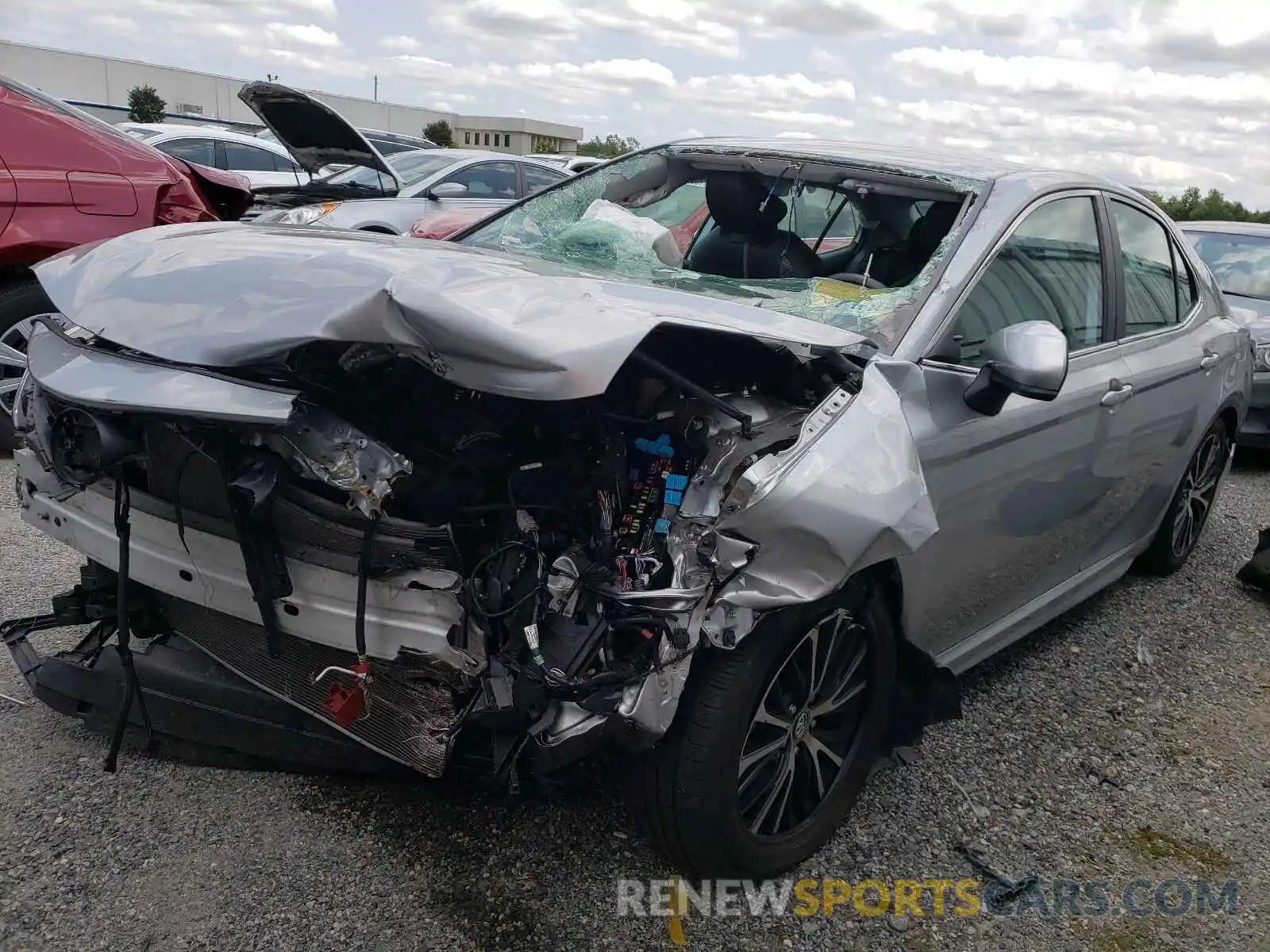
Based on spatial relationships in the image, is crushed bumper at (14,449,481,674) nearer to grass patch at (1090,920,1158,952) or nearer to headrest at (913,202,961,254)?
grass patch at (1090,920,1158,952)

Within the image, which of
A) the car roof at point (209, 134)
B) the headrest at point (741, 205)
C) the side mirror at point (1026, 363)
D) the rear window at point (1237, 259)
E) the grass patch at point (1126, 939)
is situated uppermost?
the headrest at point (741, 205)

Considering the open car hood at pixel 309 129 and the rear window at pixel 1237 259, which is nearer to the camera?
the open car hood at pixel 309 129

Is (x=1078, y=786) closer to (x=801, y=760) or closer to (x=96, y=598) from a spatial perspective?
(x=801, y=760)

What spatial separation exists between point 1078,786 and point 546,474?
6.49 feet

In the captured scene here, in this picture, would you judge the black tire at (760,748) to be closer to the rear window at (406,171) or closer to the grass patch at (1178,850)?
the grass patch at (1178,850)

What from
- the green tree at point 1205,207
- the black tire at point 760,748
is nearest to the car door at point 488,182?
the black tire at point 760,748

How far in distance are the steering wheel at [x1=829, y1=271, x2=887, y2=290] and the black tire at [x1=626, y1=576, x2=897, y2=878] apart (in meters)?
1.03

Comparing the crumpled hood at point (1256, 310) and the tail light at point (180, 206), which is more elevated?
the tail light at point (180, 206)

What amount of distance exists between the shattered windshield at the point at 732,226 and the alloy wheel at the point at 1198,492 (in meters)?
2.01

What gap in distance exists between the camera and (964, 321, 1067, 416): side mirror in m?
2.29

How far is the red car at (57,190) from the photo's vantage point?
178 inches

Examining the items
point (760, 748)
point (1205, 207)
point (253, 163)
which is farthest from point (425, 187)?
point (1205, 207)

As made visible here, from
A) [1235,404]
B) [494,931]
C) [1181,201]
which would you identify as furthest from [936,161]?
[1181,201]

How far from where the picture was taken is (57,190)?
15.1 ft
